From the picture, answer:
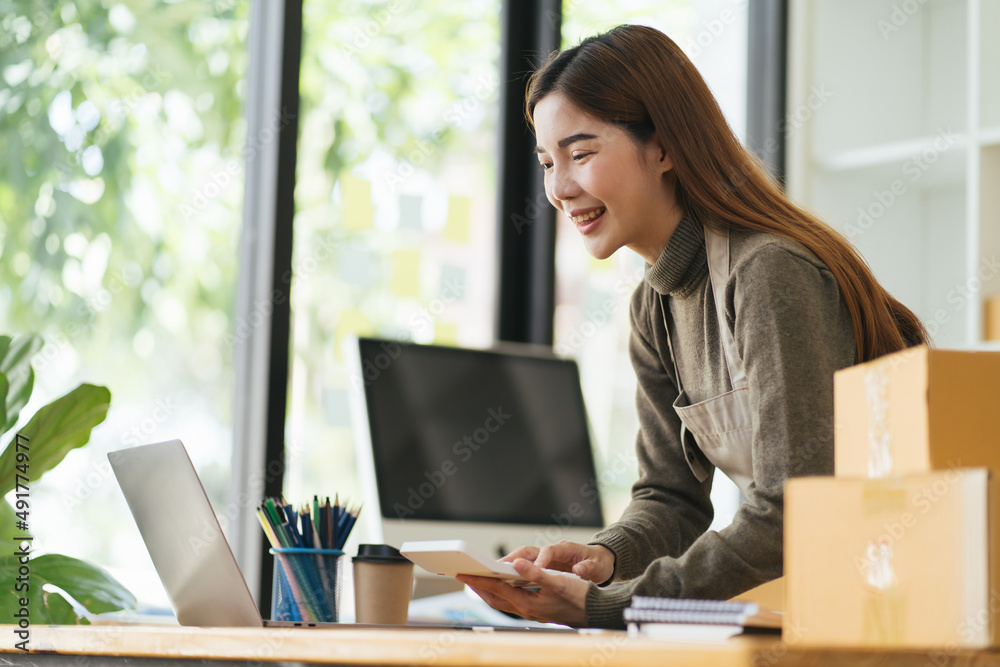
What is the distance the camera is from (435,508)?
204 cm

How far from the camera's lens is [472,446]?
7.08 ft

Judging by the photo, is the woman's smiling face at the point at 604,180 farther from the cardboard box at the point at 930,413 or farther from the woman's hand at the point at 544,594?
the cardboard box at the point at 930,413

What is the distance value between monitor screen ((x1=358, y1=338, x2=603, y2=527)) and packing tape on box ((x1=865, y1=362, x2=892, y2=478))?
4.17ft

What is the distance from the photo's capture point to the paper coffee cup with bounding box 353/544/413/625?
1.21 m

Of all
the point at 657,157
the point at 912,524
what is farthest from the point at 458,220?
the point at 912,524

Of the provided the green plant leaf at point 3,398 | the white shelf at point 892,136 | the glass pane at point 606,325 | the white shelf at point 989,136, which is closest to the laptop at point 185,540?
the green plant leaf at point 3,398

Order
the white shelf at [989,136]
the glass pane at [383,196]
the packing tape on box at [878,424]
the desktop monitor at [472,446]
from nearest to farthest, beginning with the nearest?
the packing tape on box at [878,424] < the desktop monitor at [472,446] < the glass pane at [383,196] < the white shelf at [989,136]

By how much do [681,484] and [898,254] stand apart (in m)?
1.72

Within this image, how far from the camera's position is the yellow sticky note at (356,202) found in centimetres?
253

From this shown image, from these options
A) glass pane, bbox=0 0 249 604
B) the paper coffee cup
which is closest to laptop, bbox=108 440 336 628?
the paper coffee cup

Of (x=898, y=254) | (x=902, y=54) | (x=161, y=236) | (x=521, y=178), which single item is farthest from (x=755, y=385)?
(x=902, y=54)

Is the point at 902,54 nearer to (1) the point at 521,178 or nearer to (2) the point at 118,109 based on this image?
(1) the point at 521,178

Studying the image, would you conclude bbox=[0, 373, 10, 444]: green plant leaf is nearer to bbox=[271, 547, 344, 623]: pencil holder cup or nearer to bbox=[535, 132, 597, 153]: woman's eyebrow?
bbox=[271, 547, 344, 623]: pencil holder cup

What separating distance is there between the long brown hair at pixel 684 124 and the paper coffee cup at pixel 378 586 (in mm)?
588
